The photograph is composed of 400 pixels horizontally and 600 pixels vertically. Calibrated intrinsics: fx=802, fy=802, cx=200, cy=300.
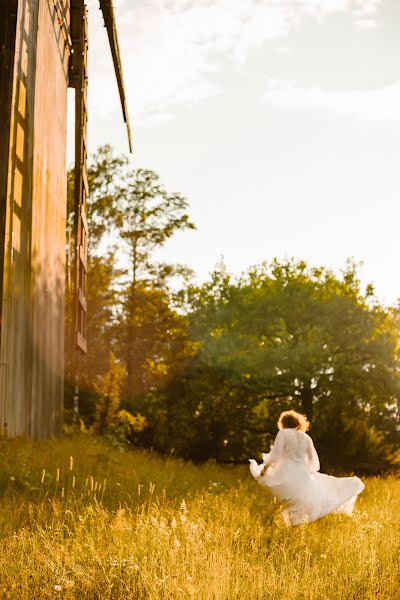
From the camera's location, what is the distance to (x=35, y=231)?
434 inches

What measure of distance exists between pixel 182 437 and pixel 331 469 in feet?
11.7

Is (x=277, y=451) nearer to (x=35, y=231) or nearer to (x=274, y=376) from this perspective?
(x=35, y=231)

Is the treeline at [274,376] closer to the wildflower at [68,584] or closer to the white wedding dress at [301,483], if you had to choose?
the white wedding dress at [301,483]

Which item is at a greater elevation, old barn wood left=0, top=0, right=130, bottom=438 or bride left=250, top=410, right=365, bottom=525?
old barn wood left=0, top=0, right=130, bottom=438

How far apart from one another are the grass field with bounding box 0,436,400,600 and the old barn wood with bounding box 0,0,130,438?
1.84m

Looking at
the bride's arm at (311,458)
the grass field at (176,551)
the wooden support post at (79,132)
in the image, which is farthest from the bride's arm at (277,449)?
the wooden support post at (79,132)

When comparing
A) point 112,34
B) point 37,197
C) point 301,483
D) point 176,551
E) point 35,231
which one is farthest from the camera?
point 112,34

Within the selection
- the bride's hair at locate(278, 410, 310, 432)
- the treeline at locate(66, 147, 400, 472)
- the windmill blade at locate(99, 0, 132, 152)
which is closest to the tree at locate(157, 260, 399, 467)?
the treeline at locate(66, 147, 400, 472)

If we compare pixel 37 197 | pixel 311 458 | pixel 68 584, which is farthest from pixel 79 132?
pixel 68 584

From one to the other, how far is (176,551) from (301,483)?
4455 millimetres

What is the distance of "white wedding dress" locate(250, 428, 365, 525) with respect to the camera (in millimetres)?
9297

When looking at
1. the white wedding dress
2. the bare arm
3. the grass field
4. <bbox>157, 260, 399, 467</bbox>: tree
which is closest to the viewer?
the grass field

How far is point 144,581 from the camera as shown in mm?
4832

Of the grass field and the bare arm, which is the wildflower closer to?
the grass field
